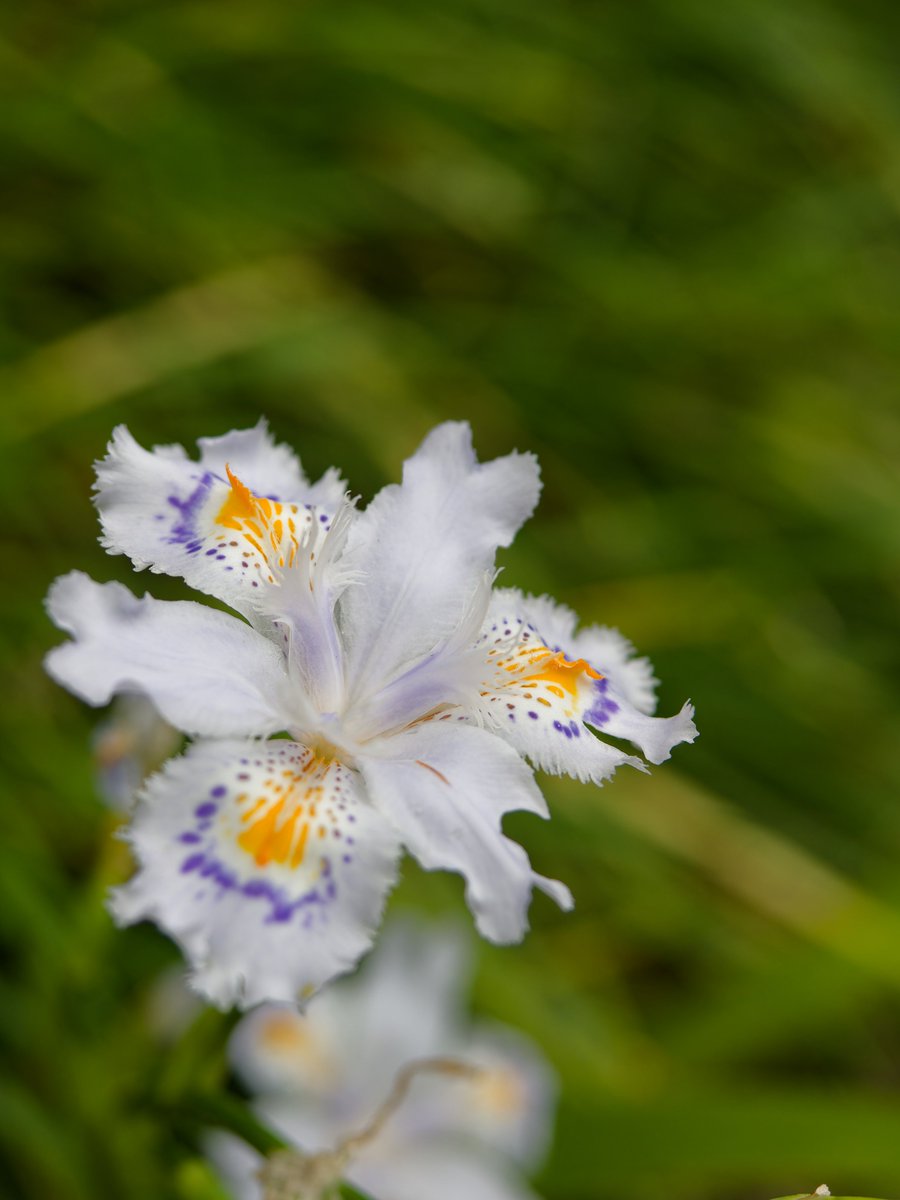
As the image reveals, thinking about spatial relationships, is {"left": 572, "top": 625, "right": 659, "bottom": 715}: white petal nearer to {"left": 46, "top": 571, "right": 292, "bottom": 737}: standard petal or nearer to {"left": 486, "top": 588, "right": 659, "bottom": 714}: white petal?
{"left": 486, "top": 588, "right": 659, "bottom": 714}: white petal

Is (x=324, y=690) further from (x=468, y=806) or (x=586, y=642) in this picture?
(x=586, y=642)

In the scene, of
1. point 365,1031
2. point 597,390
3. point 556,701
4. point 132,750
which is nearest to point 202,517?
point 556,701

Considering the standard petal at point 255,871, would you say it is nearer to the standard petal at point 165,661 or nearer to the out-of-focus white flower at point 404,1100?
the standard petal at point 165,661

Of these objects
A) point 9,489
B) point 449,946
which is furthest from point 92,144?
point 449,946

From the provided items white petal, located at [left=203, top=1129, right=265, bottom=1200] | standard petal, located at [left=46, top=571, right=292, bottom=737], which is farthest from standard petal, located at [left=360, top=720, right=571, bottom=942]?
white petal, located at [left=203, top=1129, right=265, bottom=1200]

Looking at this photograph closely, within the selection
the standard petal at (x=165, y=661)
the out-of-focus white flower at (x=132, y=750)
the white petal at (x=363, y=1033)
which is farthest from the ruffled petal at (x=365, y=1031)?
the standard petal at (x=165, y=661)

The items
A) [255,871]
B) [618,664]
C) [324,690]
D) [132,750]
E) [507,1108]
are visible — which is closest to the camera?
[255,871]
